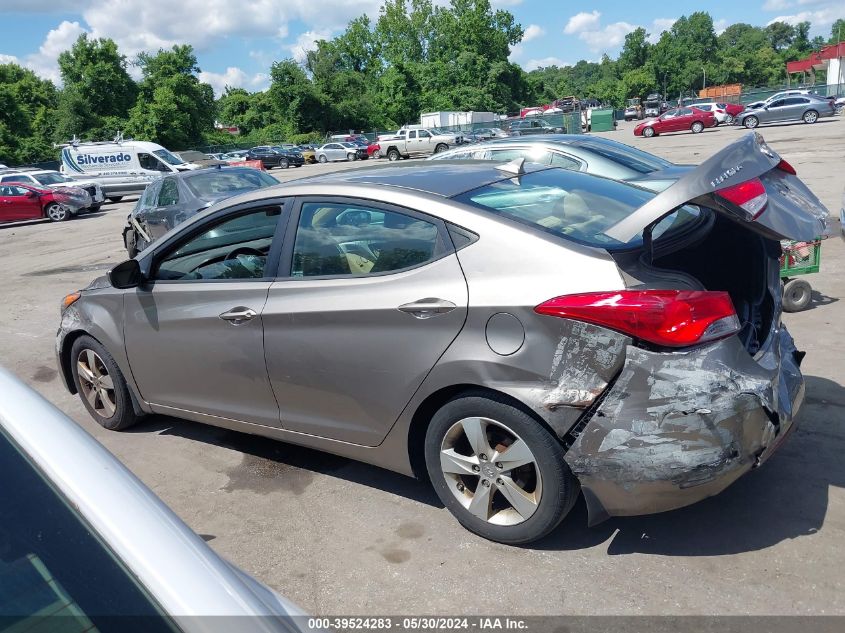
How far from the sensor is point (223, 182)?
12.4 m

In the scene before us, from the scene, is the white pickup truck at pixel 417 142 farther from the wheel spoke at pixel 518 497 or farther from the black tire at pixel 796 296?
the wheel spoke at pixel 518 497

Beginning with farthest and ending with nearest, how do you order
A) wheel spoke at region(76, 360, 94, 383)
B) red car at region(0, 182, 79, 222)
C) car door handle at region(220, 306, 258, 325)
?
1. red car at region(0, 182, 79, 222)
2. wheel spoke at region(76, 360, 94, 383)
3. car door handle at region(220, 306, 258, 325)

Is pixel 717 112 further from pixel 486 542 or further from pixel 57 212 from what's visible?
pixel 486 542

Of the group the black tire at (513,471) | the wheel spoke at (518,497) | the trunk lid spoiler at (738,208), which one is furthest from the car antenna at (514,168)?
the wheel spoke at (518,497)

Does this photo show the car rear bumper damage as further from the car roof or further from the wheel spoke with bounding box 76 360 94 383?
the wheel spoke with bounding box 76 360 94 383

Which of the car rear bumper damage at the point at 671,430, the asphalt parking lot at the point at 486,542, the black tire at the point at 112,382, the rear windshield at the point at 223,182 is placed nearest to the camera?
the car rear bumper damage at the point at 671,430

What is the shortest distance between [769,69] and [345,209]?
437 feet

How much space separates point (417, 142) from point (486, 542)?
43344 millimetres

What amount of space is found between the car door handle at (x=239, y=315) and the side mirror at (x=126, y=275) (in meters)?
0.78

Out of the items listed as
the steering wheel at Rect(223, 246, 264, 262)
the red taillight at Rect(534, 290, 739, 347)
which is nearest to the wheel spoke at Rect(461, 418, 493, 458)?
the red taillight at Rect(534, 290, 739, 347)

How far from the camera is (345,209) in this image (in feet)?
12.4

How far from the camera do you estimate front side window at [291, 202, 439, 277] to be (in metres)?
3.48

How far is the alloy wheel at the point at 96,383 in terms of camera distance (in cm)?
504

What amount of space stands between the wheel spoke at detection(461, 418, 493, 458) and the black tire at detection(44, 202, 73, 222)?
24525 mm
